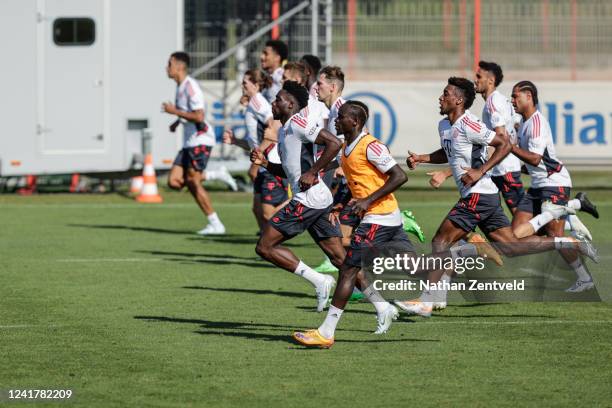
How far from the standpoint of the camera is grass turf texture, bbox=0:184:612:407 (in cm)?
850

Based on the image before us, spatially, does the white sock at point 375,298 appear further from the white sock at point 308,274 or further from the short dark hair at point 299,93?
the short dark hair at point 299,93

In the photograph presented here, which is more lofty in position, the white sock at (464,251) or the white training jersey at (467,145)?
the white training jersey at (467,145)

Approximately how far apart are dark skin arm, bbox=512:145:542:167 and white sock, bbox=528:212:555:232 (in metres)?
0.63

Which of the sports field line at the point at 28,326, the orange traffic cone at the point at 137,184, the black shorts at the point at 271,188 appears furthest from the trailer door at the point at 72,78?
the sports field line at the point at 28,326

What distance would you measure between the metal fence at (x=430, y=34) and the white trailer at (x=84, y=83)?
125 inches

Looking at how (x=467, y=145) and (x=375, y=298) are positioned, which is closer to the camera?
(x=375, y=298)

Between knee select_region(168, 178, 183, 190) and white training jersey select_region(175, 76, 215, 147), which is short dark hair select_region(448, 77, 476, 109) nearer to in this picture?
white training jersey select_region(175, 76, 215, 147)

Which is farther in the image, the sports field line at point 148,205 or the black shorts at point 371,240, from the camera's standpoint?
the sports field line at point 148,205

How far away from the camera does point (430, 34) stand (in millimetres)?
26672

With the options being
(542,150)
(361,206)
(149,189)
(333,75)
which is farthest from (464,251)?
(149,189)

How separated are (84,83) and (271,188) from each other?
8.11 metres

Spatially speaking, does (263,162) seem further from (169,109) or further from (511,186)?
(169,109)

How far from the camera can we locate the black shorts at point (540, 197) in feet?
43.2

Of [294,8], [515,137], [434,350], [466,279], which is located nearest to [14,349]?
[434,350]
